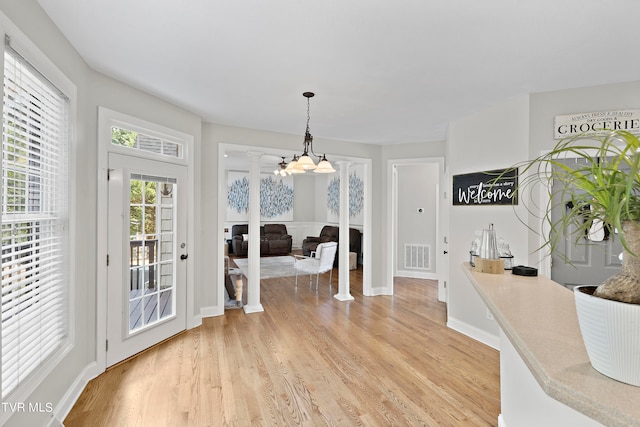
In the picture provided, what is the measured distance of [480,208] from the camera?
349cm

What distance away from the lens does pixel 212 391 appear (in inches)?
95.1

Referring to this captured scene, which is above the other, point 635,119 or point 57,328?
point 635,119

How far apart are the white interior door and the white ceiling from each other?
83 cm

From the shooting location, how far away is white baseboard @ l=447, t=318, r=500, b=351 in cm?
325

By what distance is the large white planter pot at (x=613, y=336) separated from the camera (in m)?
0.65

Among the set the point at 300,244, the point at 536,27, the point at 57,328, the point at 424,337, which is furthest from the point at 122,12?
the point at 300,244

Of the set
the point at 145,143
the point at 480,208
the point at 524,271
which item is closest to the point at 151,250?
the point at 145,143

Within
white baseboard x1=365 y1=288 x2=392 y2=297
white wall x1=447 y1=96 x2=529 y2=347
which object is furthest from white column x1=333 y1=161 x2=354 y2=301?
white wall x1=447 y1=96 x2=529 y2=347

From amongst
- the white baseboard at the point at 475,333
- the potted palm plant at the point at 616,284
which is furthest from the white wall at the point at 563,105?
the potted palm plant at the point at 616,284

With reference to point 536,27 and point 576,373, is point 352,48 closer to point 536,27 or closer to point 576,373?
point 536,27

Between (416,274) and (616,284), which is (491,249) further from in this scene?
(416,274)

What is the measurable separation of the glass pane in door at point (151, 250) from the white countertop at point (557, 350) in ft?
9.61

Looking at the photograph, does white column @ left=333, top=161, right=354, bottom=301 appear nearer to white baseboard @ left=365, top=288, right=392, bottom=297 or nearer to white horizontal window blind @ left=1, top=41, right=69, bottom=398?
white baseboard @ left=365, top=288, right=392, bottom=297

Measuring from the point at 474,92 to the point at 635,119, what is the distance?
1.35 metres
